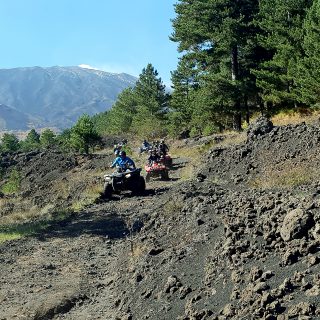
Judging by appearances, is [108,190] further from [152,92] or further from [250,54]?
[152,92]

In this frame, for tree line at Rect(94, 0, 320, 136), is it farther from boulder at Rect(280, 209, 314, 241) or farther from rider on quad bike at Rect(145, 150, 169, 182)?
boulder at Rect(280, 209, 314, 241)

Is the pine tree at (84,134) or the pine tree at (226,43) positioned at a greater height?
the pine tree at (226,43)

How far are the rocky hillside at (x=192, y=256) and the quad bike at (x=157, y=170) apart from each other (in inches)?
218

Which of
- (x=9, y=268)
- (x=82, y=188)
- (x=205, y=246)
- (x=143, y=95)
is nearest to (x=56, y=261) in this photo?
(x=9, y=268)

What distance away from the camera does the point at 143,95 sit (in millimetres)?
63219

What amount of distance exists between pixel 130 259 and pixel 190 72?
115ft

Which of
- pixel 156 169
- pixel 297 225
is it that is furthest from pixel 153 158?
pixel 297 225

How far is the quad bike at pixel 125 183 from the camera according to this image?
763 inches

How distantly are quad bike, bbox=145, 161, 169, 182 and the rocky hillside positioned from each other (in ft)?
18.1

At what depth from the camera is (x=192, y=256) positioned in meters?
8.52

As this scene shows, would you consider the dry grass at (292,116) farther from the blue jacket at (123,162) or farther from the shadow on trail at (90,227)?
the shadow on trail at (90,227)

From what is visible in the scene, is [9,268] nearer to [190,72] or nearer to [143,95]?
[190,72]

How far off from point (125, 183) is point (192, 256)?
36.4 ft

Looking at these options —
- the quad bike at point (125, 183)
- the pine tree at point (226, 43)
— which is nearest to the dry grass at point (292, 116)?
the pine tree at point (226, 43)
